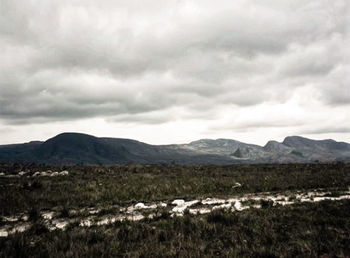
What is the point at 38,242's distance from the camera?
6.96 meters

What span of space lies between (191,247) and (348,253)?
11.7 ft

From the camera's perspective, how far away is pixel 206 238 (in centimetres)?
720

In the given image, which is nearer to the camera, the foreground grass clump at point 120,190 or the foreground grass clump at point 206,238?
the foreground grass clump at point 206,238

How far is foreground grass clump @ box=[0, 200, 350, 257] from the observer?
5957 mm

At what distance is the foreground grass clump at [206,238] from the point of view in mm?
5957

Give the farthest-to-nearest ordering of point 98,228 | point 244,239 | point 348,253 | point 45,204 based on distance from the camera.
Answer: point 45,204 < point 98,228 < point 244,239 < point 348,253

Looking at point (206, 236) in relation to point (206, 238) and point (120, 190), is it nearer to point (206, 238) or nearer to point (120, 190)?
point (206, 238)

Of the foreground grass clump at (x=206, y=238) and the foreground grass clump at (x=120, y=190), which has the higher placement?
the foreground grass clump at (x=206, y=238)

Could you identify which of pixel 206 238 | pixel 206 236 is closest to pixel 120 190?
pixel 206 236

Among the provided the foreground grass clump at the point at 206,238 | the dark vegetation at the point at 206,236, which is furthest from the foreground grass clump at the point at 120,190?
the foreground grass clump at the point at 206,238

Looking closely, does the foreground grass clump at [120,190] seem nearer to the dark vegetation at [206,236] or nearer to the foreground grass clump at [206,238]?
the dark vegetation at [206,236]

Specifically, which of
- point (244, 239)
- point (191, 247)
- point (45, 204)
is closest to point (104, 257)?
point (191, 247)

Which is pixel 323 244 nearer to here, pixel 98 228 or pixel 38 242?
pixel 98 228

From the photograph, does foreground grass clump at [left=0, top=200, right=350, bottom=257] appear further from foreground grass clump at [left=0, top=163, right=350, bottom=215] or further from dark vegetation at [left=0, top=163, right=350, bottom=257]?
foreground grass clump at [left=0, top=163, right=350, bottom=215]
